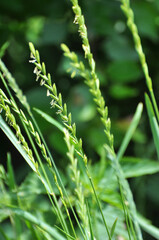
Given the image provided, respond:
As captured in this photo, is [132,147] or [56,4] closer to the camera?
[56,4]

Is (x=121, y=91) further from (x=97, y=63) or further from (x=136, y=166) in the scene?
(x=136, y=166)

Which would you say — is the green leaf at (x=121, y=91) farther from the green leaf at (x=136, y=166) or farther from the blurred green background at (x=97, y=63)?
the green leaf at (x=136, y=166)

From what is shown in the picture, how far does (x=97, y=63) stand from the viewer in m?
1.27

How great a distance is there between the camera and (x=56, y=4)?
1206 mm

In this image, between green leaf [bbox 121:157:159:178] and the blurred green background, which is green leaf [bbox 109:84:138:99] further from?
green leaf [bbox 121:157:159:178]

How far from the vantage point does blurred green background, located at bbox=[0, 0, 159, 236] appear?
1.14 m

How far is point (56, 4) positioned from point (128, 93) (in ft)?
1.26

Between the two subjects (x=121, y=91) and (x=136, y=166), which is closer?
(x=136, y=166)

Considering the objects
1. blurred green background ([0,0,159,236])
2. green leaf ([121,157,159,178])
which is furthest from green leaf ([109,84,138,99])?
green leaf ([121,157,159,178])

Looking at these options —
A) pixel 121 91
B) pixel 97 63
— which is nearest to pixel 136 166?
pixel 121 91

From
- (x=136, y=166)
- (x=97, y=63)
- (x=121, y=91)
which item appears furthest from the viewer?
(x=97, y=63)

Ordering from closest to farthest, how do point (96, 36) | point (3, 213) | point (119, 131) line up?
point (3, 213)
point (119, 131)
point (96, 36)

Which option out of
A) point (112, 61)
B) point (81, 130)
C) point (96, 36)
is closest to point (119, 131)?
point (81, 130)

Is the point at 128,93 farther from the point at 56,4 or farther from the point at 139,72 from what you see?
the point at 56,4
